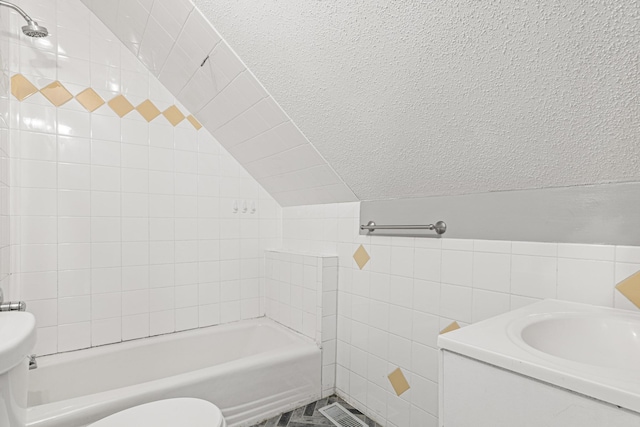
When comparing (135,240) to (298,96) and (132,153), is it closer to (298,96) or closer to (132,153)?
(132,153)

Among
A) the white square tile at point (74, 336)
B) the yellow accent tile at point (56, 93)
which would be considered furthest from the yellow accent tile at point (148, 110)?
the white square tile at point (74, 336)

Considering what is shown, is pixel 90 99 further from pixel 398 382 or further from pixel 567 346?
pixel 567 346

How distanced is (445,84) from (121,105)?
1.87m

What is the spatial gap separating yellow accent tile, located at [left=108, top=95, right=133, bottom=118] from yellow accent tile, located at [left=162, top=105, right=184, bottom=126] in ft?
0.68

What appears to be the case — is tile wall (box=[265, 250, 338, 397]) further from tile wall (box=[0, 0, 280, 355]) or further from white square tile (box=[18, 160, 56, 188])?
white square tile (box=[18, 160, 56, 188])

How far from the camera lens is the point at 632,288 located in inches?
40.5

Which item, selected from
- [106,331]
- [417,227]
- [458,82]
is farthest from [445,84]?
[106,331]

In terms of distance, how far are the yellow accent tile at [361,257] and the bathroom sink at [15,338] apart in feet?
4.77

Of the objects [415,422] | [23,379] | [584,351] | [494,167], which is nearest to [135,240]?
[23,379]

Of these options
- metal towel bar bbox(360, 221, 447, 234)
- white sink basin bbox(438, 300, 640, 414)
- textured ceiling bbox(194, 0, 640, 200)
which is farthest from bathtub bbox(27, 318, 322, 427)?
white sink basin bbox(438, 300, 640, 414)

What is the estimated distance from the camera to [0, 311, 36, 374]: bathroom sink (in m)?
0.69

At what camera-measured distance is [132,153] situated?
6.93ft

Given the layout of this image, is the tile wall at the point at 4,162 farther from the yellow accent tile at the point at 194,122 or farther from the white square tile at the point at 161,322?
the yellow accent tile at the point at 194,122

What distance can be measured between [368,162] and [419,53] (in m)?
0.65
